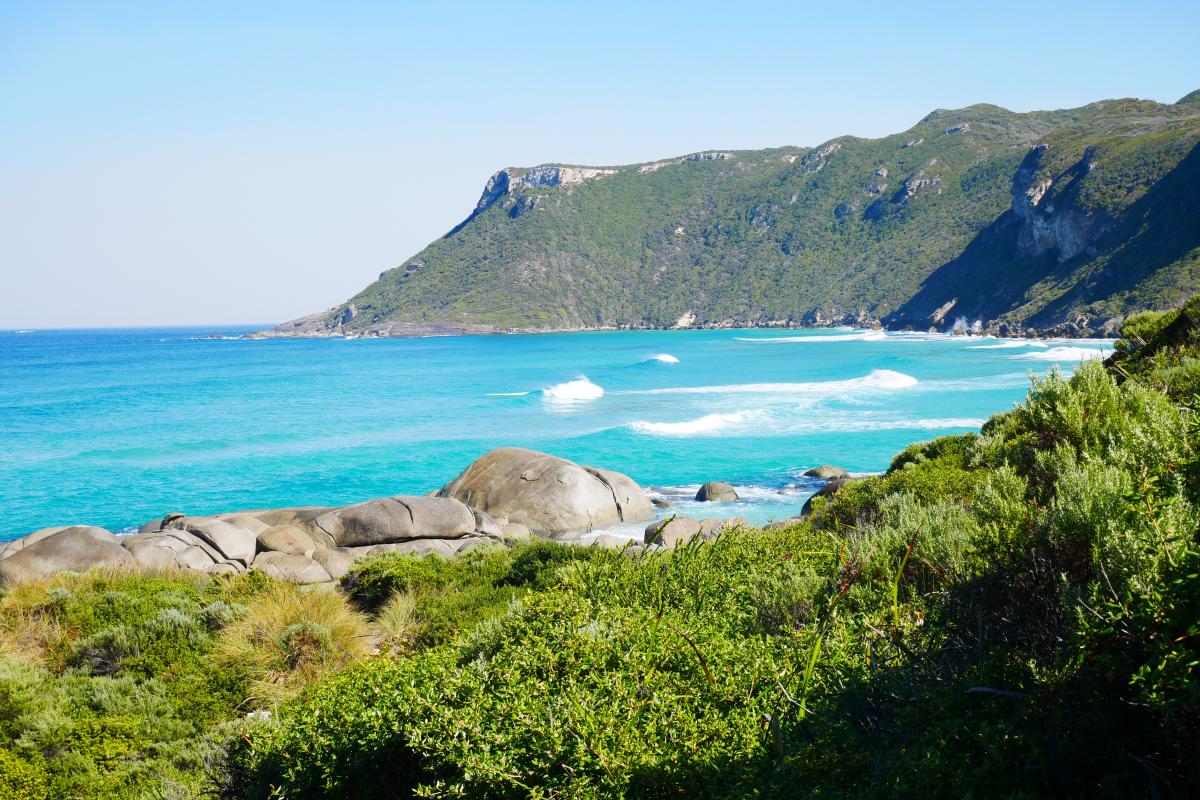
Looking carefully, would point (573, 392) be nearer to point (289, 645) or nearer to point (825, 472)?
point (825, 472)

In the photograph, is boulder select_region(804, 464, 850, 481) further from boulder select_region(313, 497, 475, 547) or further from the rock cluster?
boulder select_region(313, 497, 475, 547)

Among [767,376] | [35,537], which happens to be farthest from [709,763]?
[767,376]

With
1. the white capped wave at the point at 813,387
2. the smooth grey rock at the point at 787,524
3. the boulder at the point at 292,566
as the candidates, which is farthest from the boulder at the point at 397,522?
the white capped wave at the point at 813,387

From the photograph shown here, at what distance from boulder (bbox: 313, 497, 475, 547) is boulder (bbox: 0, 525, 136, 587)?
5.13m

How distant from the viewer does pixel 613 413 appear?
50281 mm

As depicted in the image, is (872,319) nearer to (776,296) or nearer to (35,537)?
(776,296)

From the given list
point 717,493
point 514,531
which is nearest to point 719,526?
point 514,531

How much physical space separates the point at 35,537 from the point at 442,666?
2045cm

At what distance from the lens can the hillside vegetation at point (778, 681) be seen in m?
2.62

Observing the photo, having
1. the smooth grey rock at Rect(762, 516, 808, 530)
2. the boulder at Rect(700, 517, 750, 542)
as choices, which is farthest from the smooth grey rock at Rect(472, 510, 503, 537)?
the smooth grey rock at Rect(762, 516, 808, 530)

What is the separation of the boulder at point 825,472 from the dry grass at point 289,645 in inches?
879

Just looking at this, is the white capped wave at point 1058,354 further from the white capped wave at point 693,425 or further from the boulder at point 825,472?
the boulder at point 825,472

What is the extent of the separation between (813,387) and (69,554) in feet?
164

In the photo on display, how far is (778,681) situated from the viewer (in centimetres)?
380
